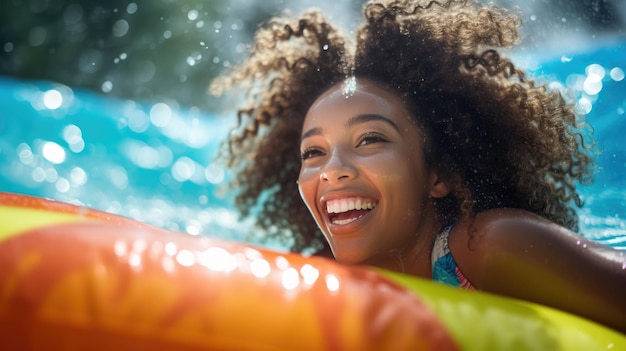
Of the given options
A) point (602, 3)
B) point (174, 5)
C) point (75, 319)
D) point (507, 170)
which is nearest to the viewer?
point (75, 319)

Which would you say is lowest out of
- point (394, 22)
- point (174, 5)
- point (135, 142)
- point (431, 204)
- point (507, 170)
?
point (431, 204)

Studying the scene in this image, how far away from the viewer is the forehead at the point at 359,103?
196 cm

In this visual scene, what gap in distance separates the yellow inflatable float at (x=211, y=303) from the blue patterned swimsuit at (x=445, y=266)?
1.59ft

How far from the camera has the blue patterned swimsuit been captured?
176 cm

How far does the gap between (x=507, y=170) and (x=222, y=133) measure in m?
2.54

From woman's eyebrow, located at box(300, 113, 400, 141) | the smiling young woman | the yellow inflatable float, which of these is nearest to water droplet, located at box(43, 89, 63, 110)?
the smiling young woman

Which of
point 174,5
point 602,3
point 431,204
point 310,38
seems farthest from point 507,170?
point 174,5

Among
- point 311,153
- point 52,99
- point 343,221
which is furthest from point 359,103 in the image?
point 52,99

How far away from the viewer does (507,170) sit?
207cm

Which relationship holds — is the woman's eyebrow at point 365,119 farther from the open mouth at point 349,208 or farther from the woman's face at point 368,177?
the open mouth at point 349,208

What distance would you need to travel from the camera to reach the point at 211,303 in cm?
110

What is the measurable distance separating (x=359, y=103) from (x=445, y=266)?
494 mm

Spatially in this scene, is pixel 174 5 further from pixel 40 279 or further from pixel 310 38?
pixel 40 279

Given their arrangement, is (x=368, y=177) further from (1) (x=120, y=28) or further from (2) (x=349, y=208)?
(1) (x=120, y=28)
